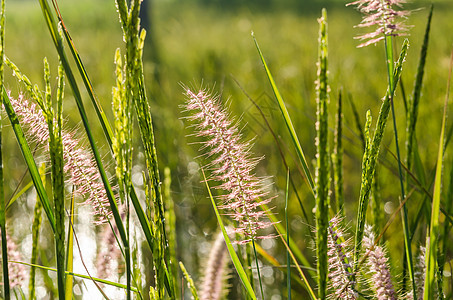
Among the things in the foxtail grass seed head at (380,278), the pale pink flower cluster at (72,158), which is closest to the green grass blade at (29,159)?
the pale pink flower cluster at (72,158)

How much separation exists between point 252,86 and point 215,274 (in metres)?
2.75

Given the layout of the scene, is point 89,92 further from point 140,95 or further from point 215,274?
point 215,274

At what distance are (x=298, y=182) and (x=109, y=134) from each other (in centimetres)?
166

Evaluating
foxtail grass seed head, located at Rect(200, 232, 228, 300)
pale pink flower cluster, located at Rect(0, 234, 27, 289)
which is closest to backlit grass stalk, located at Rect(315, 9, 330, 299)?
foxtail grass seed head, located at Rect(200, 232, 228, 300)

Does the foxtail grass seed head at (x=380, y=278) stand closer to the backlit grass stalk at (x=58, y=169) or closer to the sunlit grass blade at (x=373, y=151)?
the sunlit grass blade at (x=373, y=151)

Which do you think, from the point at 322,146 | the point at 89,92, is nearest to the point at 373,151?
the point at 322,146

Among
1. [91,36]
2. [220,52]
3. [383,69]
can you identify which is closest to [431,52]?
[383,69]

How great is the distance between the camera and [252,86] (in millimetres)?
3475

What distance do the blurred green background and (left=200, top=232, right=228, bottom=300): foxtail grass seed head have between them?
157 mm

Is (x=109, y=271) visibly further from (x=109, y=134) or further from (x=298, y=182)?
(x=298, y=182)

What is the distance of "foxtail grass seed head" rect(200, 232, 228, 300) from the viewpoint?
0.77m

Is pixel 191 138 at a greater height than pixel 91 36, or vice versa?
pixel 91 36

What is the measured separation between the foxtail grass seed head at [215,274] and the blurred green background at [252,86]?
0.51 feet

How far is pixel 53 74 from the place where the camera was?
161 inches
